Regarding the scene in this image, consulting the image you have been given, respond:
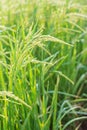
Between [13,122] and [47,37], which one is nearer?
[47,37]

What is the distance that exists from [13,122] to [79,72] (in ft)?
2.63

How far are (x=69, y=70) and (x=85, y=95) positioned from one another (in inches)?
6.0

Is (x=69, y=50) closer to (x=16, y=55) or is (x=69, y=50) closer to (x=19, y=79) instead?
(x=19, y=79)

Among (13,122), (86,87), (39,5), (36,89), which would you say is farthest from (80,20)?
(13,122)

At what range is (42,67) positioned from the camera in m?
1.42

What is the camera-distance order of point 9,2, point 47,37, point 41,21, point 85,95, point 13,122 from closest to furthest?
point 47,37
point 13,122
point 85,95
point 41,21
point 9,2

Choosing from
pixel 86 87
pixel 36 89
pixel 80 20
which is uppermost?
pixel 80 20

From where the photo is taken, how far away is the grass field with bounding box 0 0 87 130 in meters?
1.24

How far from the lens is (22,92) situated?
51.5 inches

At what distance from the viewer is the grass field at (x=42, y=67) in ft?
4.08

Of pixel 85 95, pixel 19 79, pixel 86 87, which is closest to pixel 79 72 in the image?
pixel 86 87

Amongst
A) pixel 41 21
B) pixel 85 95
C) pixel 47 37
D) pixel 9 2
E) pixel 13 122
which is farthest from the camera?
pixel 9 2

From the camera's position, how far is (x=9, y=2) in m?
2.12

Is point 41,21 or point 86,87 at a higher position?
point 41,21
